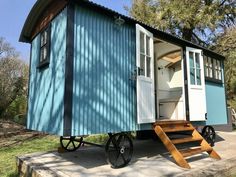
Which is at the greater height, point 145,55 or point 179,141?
point 145,55

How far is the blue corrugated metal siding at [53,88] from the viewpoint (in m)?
4.87

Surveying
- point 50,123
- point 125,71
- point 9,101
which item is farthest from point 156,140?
point 9,101

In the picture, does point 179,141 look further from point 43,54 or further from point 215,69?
point 215,69

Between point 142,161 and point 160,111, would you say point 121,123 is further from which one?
point 160,111

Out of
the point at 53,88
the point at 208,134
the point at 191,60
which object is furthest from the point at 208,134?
the point at 53,88

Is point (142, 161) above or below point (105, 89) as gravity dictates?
below

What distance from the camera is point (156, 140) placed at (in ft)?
30.7

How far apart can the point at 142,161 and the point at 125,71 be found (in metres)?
2.11

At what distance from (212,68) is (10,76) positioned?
16.0 metres

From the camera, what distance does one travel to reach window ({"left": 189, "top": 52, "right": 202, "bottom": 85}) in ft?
24.6

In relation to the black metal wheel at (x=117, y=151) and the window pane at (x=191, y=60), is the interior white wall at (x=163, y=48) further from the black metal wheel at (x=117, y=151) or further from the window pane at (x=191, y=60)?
the black metal wheel at (x=117, y=151)

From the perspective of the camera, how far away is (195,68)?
761 cm

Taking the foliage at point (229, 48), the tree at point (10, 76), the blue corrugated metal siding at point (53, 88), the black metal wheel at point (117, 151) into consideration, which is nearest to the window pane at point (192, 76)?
the black metal wheel at point (117, 151)

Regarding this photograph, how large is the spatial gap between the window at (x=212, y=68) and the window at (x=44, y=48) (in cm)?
526
